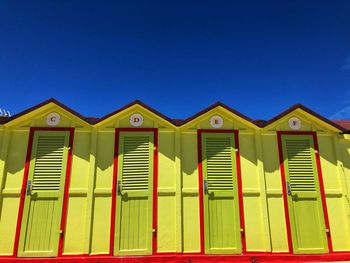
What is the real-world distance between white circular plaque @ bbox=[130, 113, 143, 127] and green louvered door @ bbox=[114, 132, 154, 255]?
26cm

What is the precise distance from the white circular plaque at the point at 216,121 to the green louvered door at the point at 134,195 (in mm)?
1710

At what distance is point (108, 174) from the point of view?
693 centimetres

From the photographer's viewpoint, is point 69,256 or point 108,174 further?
point 108,174

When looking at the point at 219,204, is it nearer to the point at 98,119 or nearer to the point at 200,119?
the point at 200,119

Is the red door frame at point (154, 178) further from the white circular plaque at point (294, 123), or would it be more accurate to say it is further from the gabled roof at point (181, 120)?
the white circular plaque at point (294, 123)

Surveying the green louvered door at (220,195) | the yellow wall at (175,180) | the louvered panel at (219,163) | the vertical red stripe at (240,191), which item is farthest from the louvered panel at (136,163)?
the vertical red stripe at (240,191)

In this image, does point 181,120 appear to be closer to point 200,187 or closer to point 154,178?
point 154,178

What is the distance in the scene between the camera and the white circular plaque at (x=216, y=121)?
7439 mm

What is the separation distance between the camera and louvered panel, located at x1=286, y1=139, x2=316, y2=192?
23.4 feet

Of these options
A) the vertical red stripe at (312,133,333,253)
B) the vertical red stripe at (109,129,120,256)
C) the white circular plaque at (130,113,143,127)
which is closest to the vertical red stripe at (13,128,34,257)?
the vertical red stripe at (109,129,120,256)

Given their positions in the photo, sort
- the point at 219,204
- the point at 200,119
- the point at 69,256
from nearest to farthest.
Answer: the point at 69,256
the point at 219,204
the point at 200,119

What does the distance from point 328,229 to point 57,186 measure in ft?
22.7

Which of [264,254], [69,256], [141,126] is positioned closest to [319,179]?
[264,254]

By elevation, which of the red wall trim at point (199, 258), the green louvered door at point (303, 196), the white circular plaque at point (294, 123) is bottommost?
the red wall trim at point (199, 258)
